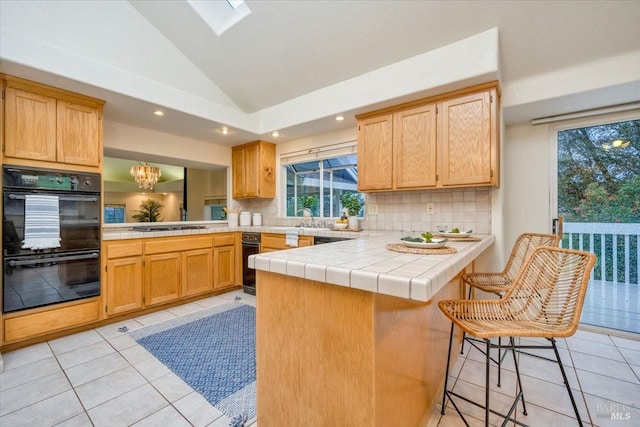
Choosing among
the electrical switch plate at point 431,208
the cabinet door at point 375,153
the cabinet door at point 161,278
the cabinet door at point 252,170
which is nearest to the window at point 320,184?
the cabinet door at point 252,170

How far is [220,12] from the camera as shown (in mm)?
2830

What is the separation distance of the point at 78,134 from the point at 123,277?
1.46 m

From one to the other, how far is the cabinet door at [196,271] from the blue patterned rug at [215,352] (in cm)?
43

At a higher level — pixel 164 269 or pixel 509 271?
pixel 509 271

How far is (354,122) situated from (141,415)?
3233 mm

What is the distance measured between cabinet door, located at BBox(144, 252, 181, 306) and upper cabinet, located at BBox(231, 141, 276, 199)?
4.68 ft

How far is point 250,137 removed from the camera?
4039 mm

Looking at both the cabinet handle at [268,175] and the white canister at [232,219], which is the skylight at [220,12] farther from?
the white canister at [232,219]

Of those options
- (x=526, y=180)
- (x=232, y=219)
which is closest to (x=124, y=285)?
(x=232, y=219)

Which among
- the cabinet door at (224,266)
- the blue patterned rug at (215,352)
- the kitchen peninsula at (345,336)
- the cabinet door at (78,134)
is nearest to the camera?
the kitchen peninsula at (345,336)

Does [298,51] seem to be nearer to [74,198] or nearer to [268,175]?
[268,175]

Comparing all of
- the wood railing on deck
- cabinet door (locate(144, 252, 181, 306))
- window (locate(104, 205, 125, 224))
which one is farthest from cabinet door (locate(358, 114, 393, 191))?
window (locate(104, 205, 125, 224))

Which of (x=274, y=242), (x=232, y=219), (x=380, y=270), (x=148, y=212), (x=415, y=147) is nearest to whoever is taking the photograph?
(x=380, y=270)

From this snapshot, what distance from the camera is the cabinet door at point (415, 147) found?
2.68 metres
